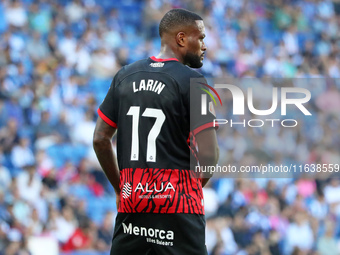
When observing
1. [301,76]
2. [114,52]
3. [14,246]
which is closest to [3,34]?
[114,52]

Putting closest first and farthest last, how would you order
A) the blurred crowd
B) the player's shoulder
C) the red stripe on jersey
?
the red stripe on jersey → the player's shoulder → the blurred crowd

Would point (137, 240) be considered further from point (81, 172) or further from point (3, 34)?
point (3, 34)

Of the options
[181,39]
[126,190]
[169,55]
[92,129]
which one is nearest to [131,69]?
[169,55]

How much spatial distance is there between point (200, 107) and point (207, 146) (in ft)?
0.77

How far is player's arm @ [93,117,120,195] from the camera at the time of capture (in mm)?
3852

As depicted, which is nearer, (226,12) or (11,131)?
(11,131)

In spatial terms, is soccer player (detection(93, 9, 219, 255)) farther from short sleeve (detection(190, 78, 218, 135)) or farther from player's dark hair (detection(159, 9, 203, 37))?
player's dark hair (detection(159, 9, 203, 37))

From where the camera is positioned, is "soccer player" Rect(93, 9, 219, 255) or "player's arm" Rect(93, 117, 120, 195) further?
"player's arm" Rect(93, 117, 120, 195)

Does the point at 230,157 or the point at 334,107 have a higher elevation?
the point at 334,107

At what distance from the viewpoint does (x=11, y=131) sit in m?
11.0

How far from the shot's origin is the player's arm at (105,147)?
3.85 metres

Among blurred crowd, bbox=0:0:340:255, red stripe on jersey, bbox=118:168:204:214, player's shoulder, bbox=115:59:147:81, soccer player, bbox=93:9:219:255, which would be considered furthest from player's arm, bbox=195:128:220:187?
blurred crowd, bbox=0:0:340:255

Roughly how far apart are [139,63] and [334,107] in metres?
10.3

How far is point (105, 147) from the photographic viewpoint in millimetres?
3855
